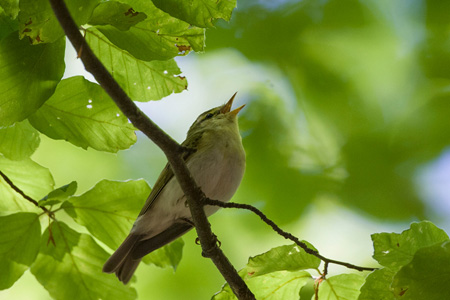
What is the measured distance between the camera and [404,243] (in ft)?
5.52

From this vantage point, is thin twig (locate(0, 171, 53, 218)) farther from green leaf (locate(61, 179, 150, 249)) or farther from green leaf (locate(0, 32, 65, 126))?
green leaf (locate(0, 32, 65, 126))

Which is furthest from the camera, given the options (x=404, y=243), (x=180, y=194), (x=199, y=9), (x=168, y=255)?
(x=180, y=194)

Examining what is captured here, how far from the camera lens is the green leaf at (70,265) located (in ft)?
7.06

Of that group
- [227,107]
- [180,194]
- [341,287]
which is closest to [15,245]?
[180,194]

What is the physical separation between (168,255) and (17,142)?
758 mm

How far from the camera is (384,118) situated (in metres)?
3.89

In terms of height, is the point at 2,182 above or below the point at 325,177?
below

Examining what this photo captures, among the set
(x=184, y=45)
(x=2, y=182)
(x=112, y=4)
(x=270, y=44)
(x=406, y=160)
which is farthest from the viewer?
(x=270, y=44)

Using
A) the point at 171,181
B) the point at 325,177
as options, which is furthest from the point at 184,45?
the point at 325,177

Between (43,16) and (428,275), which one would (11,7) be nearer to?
(43,16)

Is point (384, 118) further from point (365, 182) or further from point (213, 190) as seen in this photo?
point (213, 190)

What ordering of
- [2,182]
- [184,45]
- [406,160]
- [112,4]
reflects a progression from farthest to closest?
[406,160]
[2,182]
[184,45]
[112,4]

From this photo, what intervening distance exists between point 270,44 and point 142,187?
215 centimetres

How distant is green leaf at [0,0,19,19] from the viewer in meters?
1.57
